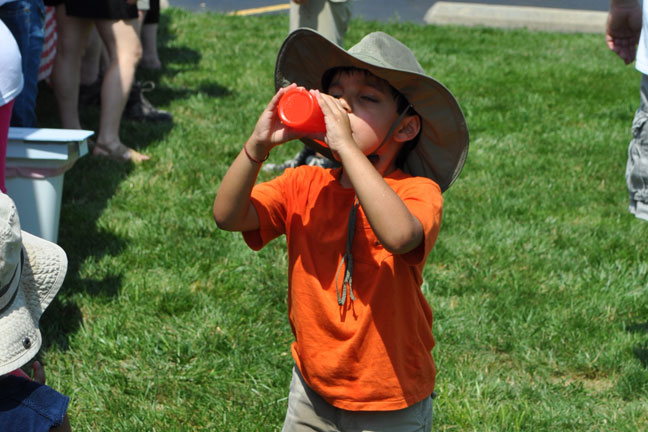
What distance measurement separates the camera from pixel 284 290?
3.70m

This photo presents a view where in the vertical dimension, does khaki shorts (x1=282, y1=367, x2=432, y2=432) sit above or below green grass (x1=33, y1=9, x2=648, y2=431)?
above

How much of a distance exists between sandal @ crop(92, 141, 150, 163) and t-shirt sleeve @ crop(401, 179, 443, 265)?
132 inches

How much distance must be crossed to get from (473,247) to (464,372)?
1.16m

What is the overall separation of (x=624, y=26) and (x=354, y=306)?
192 cm

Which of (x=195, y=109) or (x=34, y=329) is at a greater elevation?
(x=34, y=329)

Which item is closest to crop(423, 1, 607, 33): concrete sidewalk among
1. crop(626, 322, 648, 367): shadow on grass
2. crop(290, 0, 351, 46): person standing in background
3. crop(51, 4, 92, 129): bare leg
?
crop(290, 0, 351, 46): person standing in background

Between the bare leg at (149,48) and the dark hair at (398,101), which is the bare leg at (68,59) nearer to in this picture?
the bare leg at (149,48)

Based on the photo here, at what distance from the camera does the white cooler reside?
11.1 ft

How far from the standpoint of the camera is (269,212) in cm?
219

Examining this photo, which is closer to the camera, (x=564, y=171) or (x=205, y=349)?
(x=205, y=349)

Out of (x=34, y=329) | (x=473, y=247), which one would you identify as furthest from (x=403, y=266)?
(x=473, y=247)

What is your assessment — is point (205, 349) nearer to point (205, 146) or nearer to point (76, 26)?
point (205, 146)

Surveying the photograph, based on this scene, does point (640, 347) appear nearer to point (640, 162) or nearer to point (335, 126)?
point (640, 162)

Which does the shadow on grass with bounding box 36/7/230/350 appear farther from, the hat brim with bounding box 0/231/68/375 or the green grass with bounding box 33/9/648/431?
the hat brim with bounding box 0/231/68/375
